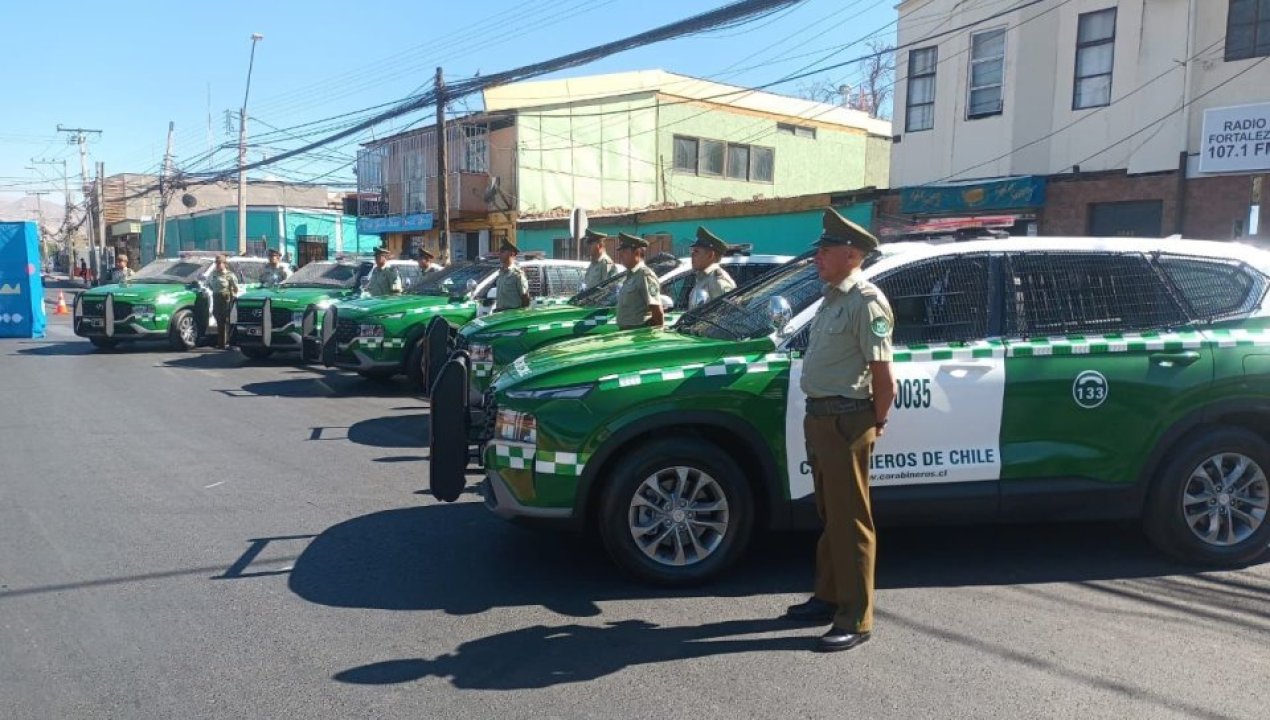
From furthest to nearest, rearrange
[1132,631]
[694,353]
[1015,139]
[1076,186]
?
1. [1015,139]
2. [1076,186]
3. [694,353]
4. [1132,631]

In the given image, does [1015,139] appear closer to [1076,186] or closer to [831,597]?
[1076,186]

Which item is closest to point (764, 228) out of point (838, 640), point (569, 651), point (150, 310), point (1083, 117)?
point (1083, 117)

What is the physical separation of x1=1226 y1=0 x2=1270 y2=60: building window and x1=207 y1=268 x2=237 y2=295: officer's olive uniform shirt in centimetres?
1653

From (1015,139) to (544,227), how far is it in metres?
14.9

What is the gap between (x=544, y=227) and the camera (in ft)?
92.9

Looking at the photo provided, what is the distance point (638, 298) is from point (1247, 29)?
12.1 meters

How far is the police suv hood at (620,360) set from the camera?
4656 mm

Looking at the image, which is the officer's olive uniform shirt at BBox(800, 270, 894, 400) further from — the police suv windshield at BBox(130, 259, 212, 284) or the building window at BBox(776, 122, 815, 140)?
the building window at BBox(776, 122, 815, 140)

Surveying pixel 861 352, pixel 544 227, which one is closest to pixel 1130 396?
pixel 861 352

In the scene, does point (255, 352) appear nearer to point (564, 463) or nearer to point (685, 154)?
point (564, 463)

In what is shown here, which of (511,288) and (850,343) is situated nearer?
(850,343)

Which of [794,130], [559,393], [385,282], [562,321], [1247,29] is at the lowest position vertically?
[559,393]

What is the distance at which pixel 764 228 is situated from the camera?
67.2 feet

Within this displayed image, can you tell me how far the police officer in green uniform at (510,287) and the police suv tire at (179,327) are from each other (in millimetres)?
8115
